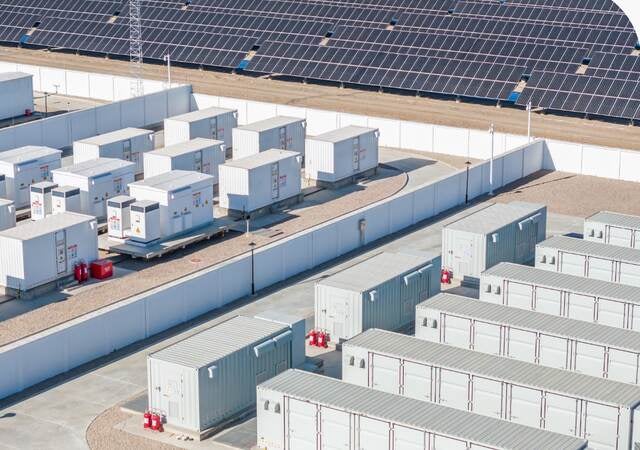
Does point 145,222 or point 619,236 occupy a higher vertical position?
point 145,222

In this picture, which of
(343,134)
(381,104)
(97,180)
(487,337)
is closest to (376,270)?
(487,337)

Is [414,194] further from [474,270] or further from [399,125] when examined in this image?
[399,125]

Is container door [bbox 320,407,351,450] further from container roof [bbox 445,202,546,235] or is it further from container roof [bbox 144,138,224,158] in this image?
container roof [bbox 144,138,224,158]

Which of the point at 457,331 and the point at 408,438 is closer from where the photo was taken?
the point at 408,438

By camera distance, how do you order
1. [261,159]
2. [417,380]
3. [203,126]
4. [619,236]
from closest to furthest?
[417,380]
[619,236]
[261,159]
[203,126]

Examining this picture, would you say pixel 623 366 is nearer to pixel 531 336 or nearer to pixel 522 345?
pixel 531 336

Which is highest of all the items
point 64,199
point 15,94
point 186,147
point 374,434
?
point 15,94

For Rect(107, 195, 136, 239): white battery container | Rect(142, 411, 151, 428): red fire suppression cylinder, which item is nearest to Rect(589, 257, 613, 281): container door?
Rect(107, 195, 136, 239): white battery container

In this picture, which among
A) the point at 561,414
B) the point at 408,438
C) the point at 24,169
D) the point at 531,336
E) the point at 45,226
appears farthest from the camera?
the point at 24,169
